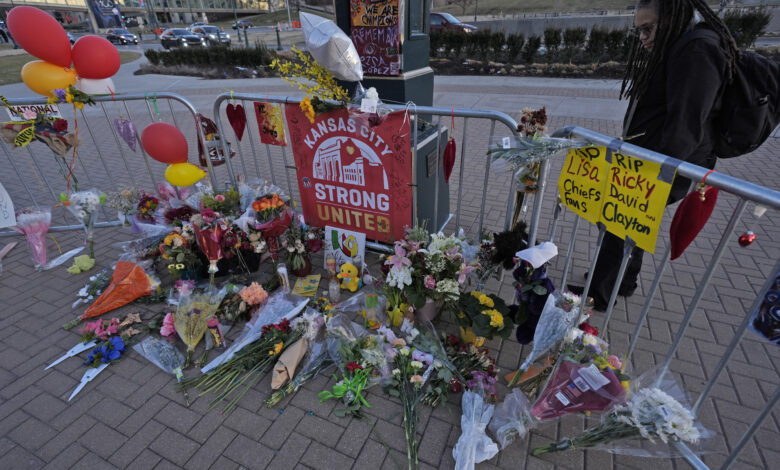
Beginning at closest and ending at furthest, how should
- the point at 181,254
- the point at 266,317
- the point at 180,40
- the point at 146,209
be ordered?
the point at 266,317 → the point at 181,254 → the point at 146,209 → the point at 180,40

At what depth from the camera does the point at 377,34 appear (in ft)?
10.7

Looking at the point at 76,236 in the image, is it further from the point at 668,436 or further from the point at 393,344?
the point at 668,436

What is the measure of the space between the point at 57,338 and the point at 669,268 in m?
5.55

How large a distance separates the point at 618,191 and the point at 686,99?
2.60 feet

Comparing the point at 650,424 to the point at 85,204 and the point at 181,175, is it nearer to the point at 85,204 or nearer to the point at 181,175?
the point at 181,175

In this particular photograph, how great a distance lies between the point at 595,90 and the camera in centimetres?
1100

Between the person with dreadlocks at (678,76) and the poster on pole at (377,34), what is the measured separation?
176cm

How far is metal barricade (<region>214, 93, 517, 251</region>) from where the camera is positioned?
3.01m

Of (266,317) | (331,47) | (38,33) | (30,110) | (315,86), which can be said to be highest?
(38,33)

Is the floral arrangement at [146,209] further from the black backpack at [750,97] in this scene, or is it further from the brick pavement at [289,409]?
the black backpack at [750,97]

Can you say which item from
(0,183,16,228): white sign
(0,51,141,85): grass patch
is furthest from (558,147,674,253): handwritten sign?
(0,51,141,85): grass patch

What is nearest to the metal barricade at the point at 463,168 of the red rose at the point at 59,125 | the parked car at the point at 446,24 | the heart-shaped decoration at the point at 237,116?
the heart-shaped decoration at the point at 237,116

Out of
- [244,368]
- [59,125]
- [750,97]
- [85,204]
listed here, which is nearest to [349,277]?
[244,368]

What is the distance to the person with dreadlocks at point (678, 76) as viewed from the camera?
2.15 meters
